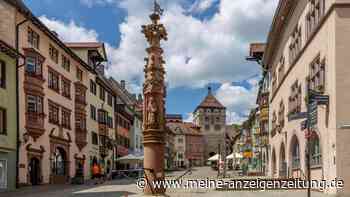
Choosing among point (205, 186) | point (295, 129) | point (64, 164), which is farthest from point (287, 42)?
point (64, 164)

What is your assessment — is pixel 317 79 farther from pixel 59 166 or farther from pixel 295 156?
pixel 59 166

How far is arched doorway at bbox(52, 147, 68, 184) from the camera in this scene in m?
43.3

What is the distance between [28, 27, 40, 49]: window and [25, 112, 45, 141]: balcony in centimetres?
482

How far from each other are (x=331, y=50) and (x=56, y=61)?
26.5 meters

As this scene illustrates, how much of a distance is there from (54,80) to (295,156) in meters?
19.4

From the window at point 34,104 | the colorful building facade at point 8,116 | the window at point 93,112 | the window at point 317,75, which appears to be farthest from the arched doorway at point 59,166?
the window at point 317,75

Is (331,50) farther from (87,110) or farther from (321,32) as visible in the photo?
(87,110)

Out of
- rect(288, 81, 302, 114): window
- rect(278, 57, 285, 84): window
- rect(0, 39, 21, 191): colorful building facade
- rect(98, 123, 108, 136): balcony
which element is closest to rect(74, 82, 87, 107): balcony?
rect(98, 123, 108, 136): balcony

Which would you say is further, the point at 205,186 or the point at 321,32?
the point at 205,186

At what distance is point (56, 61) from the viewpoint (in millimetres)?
43812

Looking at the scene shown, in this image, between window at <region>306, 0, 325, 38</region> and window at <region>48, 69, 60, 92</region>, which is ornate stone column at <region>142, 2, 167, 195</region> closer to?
window at <region>306, 0, 325, 38</region>

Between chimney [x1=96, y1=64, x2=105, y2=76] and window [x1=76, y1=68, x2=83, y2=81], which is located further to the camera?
chimney [x1=96, y1=64, x2=105, y2=76]

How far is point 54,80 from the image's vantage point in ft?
142

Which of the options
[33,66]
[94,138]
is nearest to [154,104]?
[33,66]
